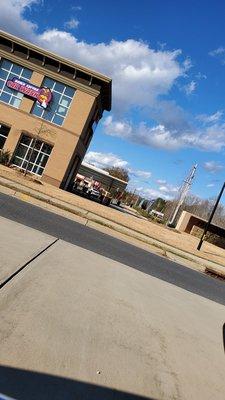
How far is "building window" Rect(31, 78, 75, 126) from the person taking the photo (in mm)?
35250

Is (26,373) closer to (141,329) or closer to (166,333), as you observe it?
(141,329)

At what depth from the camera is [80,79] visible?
35.4m

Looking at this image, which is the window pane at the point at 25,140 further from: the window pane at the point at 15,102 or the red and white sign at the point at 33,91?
the red and white sign at the point at 33,91

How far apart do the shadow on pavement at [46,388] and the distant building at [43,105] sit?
3168 cm

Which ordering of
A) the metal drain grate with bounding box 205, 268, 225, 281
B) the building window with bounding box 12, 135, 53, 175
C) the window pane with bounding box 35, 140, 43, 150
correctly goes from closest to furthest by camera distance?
the metal drain grate with bounding box 205, 268, 225, 281 < the window pane with bounding box 35, 140, 43, 150 < the building window with bounding box 12, 135, 53, 175

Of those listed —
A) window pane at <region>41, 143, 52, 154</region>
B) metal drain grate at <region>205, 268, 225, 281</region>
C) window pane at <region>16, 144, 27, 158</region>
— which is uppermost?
window pane at <region>41, 143, 52, 154</region>

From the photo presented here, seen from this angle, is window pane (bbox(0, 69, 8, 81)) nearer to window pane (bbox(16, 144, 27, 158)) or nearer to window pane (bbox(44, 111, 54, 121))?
Result: window pane (bbox(44, 111, 54, 121))

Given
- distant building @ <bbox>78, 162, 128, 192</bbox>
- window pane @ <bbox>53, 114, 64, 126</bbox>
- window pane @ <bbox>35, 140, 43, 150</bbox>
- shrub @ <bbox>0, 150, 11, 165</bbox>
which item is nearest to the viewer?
shrub @ <bbox>0, 150, 11, 165</bbox>

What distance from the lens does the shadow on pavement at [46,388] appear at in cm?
340

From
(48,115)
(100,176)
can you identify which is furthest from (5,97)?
(100,176)

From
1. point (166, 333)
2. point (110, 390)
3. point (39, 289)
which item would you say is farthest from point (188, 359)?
point (39, 289)

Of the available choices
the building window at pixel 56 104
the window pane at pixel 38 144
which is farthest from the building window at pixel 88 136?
the window pane at pixel 38 144

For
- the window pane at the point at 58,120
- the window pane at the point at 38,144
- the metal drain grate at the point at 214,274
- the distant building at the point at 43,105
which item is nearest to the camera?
the metal drain grate at the point at 214,274

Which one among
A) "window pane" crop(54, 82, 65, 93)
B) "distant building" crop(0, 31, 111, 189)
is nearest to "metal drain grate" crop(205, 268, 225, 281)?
"distant building" crop(0, 31, 111, 189)
